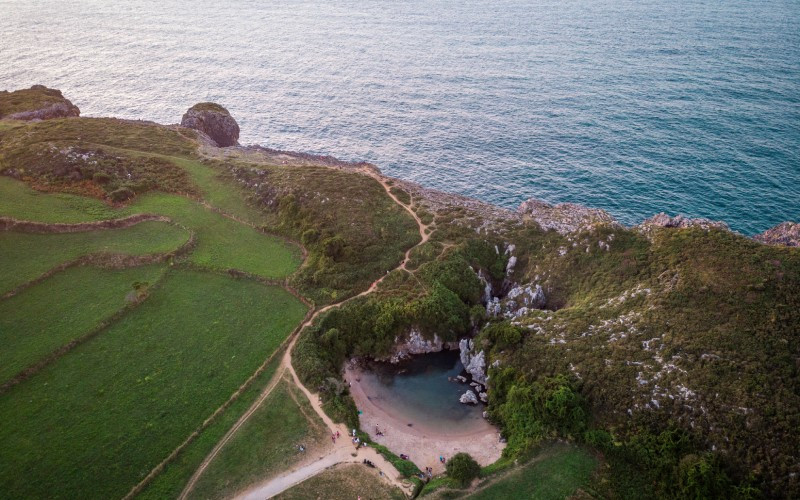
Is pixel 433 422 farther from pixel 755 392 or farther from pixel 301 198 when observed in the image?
pixel 301 198

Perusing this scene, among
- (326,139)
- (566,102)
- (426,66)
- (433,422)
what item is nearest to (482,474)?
(433,422)

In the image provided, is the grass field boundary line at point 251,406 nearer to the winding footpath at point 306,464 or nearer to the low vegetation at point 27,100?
the winding footpath at point 306,464

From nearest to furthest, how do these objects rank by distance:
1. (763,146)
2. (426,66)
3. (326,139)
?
(763,146) → (326,139) → (426,66)

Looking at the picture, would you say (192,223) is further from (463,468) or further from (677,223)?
(677,223)

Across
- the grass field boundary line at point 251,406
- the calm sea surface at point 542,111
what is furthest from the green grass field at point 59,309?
the calm sea surface at point 542,111

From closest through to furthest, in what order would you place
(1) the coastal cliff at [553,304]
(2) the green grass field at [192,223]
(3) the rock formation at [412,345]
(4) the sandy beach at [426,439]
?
(1) the coastal cliff at [553,304]
(4) the sandy beach at [426,439]
(3) the rock formation at [412,345]
(2) the green grass field at [192,223]

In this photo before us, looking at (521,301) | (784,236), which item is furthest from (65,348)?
(784,236)
